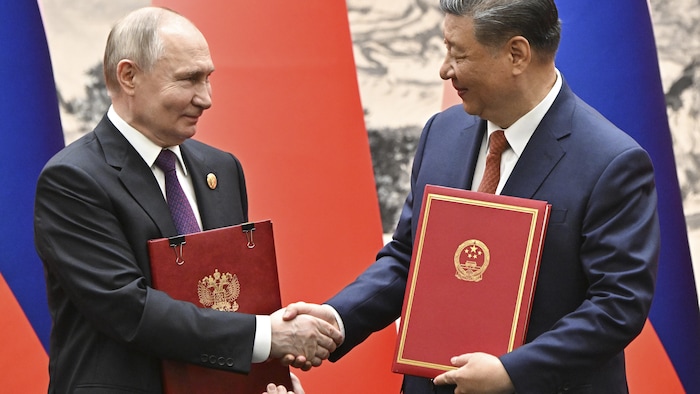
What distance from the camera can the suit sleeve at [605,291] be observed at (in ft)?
6.99

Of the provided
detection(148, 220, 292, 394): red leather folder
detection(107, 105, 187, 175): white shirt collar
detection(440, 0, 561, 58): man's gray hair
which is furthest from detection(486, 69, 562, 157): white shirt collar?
detection(107, 105, 187, 175): white shirt collar

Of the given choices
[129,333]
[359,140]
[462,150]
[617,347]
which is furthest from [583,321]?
[359,140]

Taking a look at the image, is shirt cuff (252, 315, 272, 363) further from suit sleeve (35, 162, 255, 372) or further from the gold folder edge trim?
the gold folder edge trim

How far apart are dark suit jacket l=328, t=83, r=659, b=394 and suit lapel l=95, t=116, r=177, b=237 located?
2.32ft

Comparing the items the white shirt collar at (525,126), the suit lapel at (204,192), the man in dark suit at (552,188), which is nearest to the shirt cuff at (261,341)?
the man in dark suit at (552,188)

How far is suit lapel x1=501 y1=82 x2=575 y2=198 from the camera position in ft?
7.40

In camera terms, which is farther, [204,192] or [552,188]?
[204,192]

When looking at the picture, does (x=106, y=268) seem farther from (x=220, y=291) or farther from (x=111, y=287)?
(x=220, y=291)

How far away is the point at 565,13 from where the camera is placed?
3312 mm

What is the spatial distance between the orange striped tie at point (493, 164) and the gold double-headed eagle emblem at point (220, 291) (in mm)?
634

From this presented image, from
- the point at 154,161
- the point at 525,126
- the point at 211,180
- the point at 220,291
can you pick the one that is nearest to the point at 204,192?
the point at 211,180

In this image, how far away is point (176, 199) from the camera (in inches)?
94.8

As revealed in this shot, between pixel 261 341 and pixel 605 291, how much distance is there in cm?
81

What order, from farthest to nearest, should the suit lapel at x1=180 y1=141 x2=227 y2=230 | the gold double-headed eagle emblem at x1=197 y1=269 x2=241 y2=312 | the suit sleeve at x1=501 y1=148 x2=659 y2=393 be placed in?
the suit lapel at x1=180 y1=141 x2=227 y2=230 → the gold double-headed eagle emblem at x1=197 y1=269 x2=241 y2=312 → the suit sleeve at x1=501 y1=148 x2=659 y2=393
